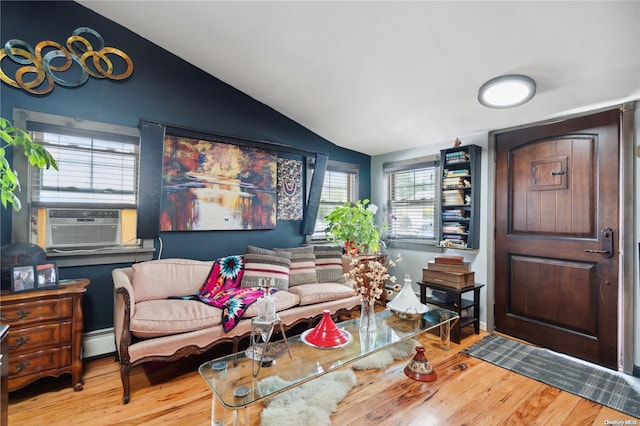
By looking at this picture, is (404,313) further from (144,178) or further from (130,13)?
(130,13)

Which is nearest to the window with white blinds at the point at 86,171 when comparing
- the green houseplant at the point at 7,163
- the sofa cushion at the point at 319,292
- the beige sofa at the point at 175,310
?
the green houseplant at the point at 7,163

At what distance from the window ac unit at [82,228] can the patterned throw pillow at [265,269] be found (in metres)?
1.15

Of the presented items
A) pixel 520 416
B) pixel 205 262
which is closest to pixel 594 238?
pixel 520 416

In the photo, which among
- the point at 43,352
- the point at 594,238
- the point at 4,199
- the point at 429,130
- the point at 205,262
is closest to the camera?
the point at 4,199

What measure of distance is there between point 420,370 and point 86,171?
310 centimetres

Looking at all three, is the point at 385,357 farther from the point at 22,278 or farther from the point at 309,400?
the point at 22,278

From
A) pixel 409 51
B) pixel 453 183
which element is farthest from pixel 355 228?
pixel 409 51

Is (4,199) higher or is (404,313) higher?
(4,199)

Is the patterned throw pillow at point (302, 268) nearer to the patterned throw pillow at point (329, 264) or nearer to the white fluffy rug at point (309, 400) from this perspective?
the patterned throw pillow at point (329, 264)

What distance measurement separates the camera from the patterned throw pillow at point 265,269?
9.19ft

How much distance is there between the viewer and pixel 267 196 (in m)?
3.34

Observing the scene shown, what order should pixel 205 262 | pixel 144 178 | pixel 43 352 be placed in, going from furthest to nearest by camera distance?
pixel 205 262 < pixel 144 178 < pixel 43 352

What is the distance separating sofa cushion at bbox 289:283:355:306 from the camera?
2.74 metres

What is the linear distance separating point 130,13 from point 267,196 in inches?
77.5
